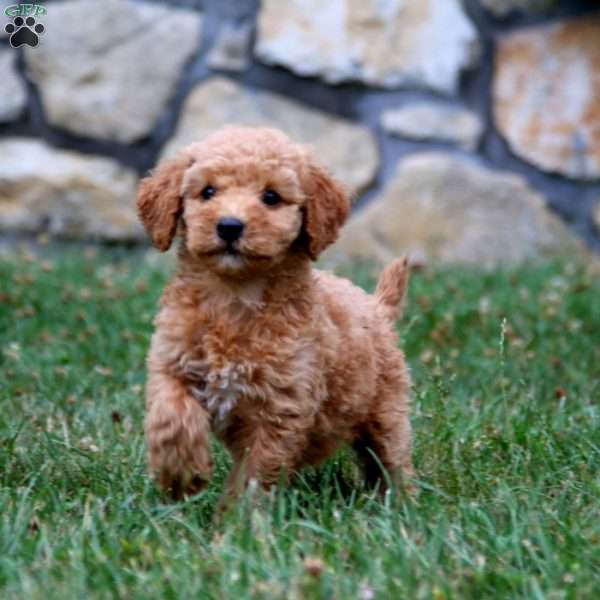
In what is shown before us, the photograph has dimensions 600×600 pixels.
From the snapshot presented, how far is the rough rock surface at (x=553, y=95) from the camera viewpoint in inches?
279

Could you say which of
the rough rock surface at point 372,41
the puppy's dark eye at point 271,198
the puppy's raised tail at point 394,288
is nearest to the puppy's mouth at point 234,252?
the puppy's dark eye at point 271,198

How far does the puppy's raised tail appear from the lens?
12.8 ft

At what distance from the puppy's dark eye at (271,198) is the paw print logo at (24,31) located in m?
4.12

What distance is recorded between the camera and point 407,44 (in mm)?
7074

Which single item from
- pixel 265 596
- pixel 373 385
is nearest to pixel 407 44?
pixel 373 385

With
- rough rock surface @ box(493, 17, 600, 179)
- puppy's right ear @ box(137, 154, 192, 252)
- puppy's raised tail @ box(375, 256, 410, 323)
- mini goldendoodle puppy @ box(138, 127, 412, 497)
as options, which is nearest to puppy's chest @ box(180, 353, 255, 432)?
mini goldendoodle puppy @ box(138, 127, 412, 497)

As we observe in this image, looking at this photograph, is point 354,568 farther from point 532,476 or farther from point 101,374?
point 101,374

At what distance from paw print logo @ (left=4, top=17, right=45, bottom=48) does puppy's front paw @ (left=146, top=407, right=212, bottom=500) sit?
14.1ft

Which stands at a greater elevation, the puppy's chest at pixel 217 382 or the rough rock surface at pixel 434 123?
the rough rock surface at pixel 434 123

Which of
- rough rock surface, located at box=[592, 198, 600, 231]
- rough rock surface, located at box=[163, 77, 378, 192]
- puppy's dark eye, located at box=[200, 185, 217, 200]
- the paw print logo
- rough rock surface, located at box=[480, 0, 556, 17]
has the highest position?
rough rock surface, located at box=[480, 0, 556, 17]

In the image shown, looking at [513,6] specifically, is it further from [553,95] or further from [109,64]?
[109,64]

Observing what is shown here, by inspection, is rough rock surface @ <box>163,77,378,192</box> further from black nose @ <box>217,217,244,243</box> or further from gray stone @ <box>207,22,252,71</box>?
black nose @ <box>217,217,244,243</box>

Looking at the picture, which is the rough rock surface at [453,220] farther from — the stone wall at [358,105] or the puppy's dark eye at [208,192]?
the puppy's dark eye at [208,192]

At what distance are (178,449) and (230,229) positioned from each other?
540mm
